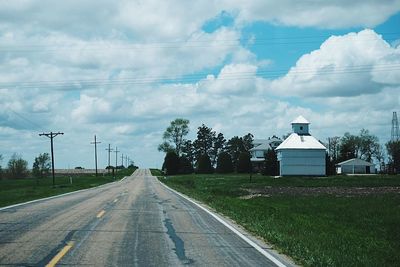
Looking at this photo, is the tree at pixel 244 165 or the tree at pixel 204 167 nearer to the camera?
the tree at pixel 244 165

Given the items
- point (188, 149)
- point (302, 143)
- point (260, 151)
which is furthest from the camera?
point (188, 149)

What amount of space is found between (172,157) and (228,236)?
121971 mm

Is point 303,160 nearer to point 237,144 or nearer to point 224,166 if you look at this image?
point 224,166

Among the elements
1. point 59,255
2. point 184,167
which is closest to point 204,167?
point 184,167

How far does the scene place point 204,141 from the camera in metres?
170

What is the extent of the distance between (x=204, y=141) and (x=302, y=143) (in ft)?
251

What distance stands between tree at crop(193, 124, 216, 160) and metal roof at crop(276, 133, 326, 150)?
71168 mm

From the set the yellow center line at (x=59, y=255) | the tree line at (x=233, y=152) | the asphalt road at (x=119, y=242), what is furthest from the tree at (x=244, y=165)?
the yellow center line at (x=59, y=255)

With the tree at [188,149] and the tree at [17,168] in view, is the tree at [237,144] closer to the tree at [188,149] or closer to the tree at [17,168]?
the tree at [188,149]

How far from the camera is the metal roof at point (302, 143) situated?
93500 mm

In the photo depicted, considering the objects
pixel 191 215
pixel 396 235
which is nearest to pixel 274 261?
pixel 396 235

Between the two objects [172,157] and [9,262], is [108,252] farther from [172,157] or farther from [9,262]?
[172,157]

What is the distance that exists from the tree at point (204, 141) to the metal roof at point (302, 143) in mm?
71168

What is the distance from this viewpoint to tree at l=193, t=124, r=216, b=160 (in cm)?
16750
